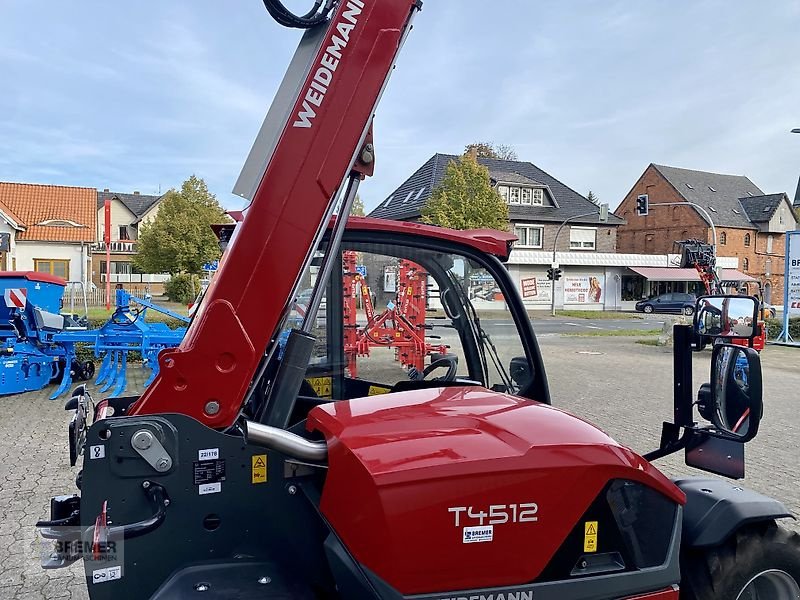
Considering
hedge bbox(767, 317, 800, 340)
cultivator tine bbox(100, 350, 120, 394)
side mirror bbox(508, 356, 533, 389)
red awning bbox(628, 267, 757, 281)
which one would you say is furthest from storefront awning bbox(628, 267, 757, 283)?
side mirror bbox(508, 356, 533, 389)

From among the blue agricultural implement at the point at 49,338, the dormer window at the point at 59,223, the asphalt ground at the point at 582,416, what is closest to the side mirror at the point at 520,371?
the asphalt ground at the point at 582,416

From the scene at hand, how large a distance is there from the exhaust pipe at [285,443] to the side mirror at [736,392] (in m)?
1.53

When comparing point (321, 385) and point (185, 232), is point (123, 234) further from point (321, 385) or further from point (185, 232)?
point (321, 385)

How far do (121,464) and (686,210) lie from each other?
55108 millimetres

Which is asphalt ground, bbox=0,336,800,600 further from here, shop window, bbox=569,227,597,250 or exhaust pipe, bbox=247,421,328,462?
shop window, bbox=569,227,597,250

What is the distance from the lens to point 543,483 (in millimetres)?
1979

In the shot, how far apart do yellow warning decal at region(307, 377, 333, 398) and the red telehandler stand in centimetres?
41

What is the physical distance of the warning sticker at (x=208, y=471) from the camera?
202 centimetres

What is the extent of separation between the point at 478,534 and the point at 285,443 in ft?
2.21

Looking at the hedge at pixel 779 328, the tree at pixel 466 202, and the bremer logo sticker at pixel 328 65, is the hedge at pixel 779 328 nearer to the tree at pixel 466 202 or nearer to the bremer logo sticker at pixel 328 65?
the tree at pixel 466 202

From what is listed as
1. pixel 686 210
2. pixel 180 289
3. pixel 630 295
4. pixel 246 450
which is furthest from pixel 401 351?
pixel 686 210

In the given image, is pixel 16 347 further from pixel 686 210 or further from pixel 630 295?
pixel 686 210

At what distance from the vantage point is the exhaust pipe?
1.99 metres

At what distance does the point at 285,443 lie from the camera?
201cm
